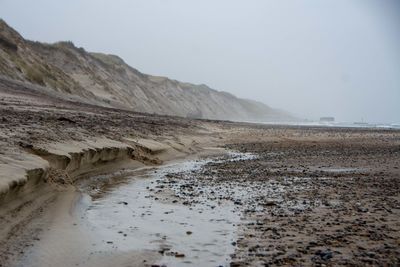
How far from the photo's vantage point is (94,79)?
6612cm

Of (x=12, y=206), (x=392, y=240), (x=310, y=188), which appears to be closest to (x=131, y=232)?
(x=12, y=206)

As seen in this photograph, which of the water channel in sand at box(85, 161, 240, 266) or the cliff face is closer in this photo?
the water channel in sand at box(85, 161, 240, 266)

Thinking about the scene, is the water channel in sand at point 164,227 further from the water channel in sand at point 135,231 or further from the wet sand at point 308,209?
the wet sand at point 308,209

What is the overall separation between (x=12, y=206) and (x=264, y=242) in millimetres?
3929

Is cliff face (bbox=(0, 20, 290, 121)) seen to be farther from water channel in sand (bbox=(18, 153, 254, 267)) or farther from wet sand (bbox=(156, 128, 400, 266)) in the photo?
water channel in sand (bbox=(18, 153, 254, 267))

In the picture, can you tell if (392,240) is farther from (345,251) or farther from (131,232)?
(131,232)

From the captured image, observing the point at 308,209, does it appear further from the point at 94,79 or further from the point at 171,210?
the point at 94,79

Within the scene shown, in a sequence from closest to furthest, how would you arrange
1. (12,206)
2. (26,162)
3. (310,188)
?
(12,206) < (26,162) < (310,188)

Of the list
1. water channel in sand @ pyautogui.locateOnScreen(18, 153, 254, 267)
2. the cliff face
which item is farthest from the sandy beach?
the cliff face

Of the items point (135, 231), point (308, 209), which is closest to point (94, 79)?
point (308, 209)

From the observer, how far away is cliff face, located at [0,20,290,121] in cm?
4522

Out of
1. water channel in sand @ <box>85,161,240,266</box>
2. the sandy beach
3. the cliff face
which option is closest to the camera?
the sandy beach

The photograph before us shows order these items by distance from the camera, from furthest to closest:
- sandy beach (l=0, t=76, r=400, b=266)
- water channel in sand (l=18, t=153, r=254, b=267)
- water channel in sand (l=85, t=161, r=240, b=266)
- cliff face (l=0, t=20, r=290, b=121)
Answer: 1. cliff face (l=0, t=20, r=290, b=121)
2. water channel in sand (l=85, t=161, r=240, b=266)
3. sandy beach (l=0, t=76, r=400, b=266)
4. water channel in sand (l=18, t=153, r=254, b=267)

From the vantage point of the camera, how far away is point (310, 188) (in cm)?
1068
